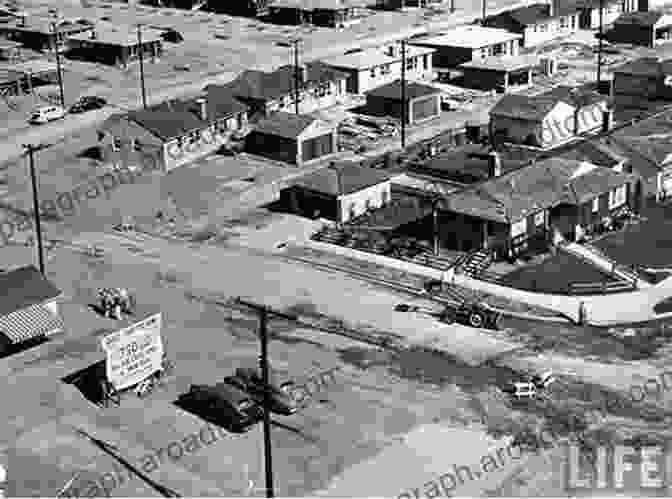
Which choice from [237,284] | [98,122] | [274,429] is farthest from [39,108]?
[274,429]

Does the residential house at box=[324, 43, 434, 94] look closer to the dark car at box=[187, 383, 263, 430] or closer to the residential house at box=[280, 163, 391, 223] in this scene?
the residential house at box=[280, 163, 391, 223]

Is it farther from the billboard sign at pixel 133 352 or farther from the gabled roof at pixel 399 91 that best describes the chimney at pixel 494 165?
the billboard sign at pixel 133 352

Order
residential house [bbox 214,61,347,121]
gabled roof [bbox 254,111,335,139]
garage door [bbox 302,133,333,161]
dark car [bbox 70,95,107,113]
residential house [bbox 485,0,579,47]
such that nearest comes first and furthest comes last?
1. gabled roof [bbox 254,111,335,139]
2. garage door [bbox 302,133,333,161]
3. residential house [bbox 214,61,347,121]
4. dark car [bbox 70,95,107,113]
5. residential house [bbox 485,0,579,47]

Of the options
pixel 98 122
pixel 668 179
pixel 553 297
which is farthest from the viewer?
pixel 98 122

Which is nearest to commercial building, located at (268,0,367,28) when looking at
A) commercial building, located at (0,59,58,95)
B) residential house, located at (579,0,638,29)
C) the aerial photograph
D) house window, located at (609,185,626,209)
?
the aerial photograph

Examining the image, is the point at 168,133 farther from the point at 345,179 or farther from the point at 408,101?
the point at 408,101

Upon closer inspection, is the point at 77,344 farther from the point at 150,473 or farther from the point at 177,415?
the point at 150,473
